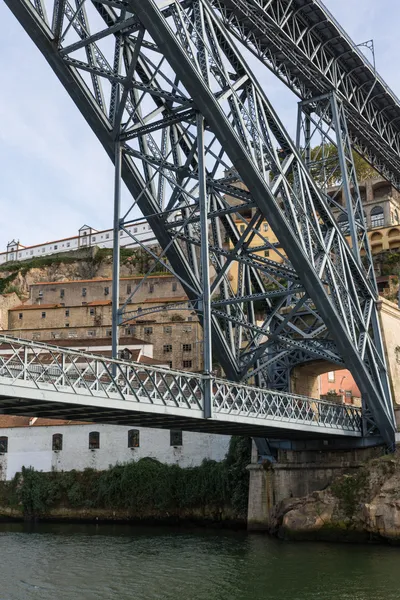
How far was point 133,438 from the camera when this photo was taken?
3609 centimetres

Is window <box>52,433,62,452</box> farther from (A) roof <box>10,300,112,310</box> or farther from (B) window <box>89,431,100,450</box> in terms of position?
(A) roof <box>10,300,112,310</box>

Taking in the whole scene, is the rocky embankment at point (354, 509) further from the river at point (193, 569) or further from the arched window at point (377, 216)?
the arched window at point (377, 216)

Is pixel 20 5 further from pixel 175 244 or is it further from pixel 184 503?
pixel 184 503

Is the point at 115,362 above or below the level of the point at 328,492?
above

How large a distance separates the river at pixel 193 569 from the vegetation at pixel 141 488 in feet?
12.2

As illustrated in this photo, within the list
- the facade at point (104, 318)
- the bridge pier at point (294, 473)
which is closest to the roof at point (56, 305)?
the facade at point (104, 318)

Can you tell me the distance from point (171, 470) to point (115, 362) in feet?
57.6

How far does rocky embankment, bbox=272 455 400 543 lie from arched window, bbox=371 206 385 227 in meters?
48.0

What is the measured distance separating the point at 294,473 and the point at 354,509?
4557 millimetres

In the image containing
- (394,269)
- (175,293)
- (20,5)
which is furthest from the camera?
(175,293)

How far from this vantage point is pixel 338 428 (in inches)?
1004

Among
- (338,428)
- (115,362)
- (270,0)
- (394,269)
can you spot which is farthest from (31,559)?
(394,269)

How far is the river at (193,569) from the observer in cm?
1728

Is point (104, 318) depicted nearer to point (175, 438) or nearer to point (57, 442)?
point (57, 442)
